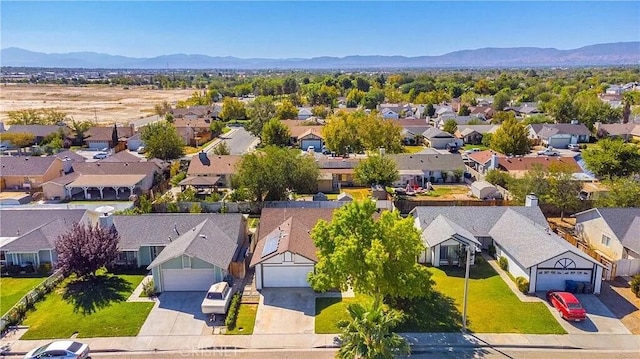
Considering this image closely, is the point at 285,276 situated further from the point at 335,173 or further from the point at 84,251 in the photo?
the point at 335,173

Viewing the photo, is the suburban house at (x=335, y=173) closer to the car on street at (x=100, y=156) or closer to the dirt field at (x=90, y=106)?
the car on street at (x=100, y=156)

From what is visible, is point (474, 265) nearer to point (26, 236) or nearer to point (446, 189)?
point (446, 189)

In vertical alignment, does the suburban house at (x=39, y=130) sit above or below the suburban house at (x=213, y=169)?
above

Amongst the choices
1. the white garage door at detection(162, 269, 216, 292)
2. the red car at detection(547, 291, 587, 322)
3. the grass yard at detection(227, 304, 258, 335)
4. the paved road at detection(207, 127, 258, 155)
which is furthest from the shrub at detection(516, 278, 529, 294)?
the paved road at detection(207, 127, 258, 155)

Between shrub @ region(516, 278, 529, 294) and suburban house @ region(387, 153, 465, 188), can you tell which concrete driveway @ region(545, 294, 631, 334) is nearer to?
shrub @ region(516, 278, 529, 294)

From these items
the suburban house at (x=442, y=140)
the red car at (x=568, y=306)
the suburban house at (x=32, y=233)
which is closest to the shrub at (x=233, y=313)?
the suburban house at (x=32, y=233)

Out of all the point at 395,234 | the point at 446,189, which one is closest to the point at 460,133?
the point at 446,189
